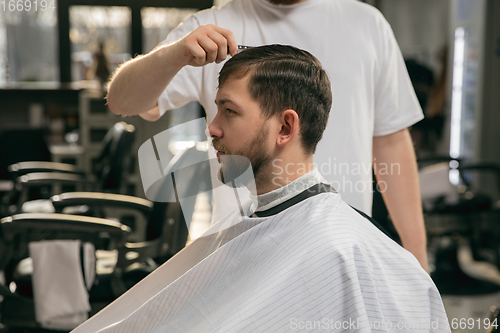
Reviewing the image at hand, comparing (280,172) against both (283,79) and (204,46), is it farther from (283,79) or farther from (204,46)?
(204,46)

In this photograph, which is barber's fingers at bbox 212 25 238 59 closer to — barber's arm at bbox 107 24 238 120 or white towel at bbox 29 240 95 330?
barber's arm at bbox 107 24 238 120

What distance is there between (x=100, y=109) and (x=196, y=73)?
116 inches

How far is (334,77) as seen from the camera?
1044 mm

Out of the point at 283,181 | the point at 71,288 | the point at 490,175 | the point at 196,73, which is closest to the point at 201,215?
the point at 283,181

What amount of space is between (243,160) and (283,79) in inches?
6.6

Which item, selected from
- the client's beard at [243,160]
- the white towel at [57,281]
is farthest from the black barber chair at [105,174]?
the client's beard at [243,160]

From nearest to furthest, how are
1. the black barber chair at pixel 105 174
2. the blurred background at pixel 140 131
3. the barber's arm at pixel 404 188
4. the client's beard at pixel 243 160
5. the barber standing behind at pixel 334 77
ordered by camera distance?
1. the client's beard at pixel 243 160
2. the barber standing behind at pixel 334 77
3. the barber's arm at pixel 404 188
4. the blurred background at pixel 140 131
5. the black barber chair at pixel 105 174

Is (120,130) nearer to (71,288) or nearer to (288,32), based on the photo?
(71,288)

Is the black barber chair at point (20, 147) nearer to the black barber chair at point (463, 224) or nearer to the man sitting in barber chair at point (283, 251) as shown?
the black barber chair at point (463, 224)

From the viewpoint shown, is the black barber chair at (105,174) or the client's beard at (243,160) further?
the black barber chair at (105,174)

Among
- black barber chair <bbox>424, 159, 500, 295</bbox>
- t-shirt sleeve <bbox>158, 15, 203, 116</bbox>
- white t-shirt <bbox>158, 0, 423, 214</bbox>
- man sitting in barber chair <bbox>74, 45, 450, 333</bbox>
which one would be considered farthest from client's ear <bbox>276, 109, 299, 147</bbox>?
black barber chair <bbox>424, 159, 500, 295</bbox>

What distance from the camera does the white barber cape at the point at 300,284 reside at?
816mm

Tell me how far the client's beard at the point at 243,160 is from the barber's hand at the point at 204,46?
0.52 ft

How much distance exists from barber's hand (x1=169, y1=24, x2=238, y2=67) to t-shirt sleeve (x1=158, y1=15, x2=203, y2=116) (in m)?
0.25
